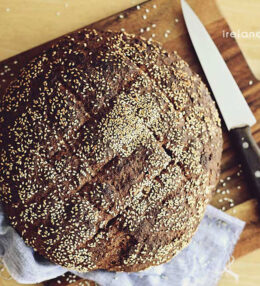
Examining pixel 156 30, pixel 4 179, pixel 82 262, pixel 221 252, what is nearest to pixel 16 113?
pixel 4 179

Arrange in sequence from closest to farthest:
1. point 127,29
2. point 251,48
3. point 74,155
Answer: point 74,155 → point 127,29 → point 251,48

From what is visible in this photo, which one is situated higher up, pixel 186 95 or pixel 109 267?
pixel 186 95

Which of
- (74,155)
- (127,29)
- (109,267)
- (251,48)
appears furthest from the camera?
(251,48)

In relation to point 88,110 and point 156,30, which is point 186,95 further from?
point 156,30

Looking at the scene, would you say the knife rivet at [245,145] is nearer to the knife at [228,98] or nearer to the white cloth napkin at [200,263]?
the knife at [228,98]

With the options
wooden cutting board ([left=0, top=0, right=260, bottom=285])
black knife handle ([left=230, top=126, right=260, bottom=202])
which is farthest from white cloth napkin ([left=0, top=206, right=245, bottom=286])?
black knife handle ([left=230, top=126, right=260, bottom=202])

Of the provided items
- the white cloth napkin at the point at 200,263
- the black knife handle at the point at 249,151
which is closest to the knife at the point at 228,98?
the black knife handle at the point at 249,151
